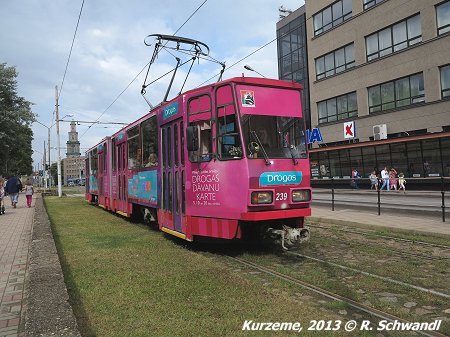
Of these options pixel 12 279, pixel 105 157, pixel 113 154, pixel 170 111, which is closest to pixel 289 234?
pixel 170 111

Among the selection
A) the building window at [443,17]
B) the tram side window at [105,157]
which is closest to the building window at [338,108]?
the building window at [443,17]

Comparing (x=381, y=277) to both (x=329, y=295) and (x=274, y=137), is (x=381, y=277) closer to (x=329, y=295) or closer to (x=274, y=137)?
(x=329, y=295)

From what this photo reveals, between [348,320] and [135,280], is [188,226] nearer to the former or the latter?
[135,280]

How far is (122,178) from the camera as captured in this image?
13453 millimetres

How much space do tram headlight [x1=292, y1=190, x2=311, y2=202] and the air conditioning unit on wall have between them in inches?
931

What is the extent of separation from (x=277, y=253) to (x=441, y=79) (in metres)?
23.2

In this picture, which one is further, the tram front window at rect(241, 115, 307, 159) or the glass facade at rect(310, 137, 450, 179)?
the glass facade at rect(310, 137, 450, 179)

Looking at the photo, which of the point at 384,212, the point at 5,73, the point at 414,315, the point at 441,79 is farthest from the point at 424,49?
the point at 5,73

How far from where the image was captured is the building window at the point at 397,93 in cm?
2738

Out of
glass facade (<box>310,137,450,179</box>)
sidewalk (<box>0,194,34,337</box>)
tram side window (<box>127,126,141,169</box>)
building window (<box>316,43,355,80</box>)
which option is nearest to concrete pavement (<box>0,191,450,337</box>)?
sidewalk (<box>0,194,34,337</box>)

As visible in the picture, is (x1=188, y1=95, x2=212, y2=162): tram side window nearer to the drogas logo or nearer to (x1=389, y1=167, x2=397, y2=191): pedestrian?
the drogas logo

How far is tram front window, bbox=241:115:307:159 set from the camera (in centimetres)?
709

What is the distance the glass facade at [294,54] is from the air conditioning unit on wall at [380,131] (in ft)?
41.9

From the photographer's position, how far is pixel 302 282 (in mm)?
5695
